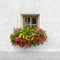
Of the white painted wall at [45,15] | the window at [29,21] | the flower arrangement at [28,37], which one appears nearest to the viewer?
the flower arrangement at [28,37]

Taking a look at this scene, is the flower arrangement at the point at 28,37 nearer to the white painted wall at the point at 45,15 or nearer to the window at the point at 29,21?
the white painted wall at the point at 45,15

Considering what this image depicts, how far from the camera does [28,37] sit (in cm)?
782

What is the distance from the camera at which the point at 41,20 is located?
8133mm

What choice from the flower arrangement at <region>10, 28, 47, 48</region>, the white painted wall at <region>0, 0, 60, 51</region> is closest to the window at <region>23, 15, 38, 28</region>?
the white painted wall at <region>0, 0, 60, 51</region>

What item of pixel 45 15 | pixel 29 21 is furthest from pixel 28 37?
pixel 45 15

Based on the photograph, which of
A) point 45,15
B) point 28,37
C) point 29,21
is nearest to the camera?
point 28,37

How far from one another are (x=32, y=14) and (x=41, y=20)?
357 millimetres

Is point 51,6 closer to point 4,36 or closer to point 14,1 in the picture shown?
point 14,1

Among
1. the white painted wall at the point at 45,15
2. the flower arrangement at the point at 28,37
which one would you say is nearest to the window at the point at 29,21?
the white painted wall at the point at 45,15

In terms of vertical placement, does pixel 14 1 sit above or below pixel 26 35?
above

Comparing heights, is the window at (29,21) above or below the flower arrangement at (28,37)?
above

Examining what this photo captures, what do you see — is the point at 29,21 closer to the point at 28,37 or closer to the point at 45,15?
the point at 45,15

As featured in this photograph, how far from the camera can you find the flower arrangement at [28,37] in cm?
781

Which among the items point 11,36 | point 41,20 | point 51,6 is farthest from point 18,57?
point 51,6
